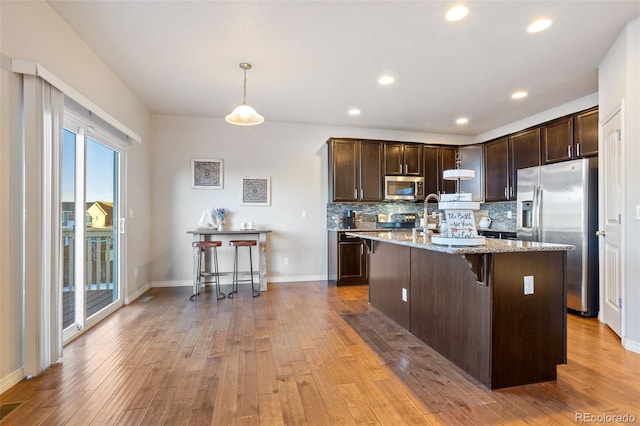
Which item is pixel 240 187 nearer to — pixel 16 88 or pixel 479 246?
pixel 16 88

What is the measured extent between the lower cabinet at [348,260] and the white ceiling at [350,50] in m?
2.04

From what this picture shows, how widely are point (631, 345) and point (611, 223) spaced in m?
1.10

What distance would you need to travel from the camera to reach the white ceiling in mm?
2455

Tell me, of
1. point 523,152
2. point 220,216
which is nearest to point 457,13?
point 523,152

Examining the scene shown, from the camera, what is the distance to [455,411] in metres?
1.78

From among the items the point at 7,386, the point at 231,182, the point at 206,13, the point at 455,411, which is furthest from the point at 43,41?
the point at 455,411

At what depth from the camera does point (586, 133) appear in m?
3.78

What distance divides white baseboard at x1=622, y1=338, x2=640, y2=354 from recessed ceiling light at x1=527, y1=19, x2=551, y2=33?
2.68m

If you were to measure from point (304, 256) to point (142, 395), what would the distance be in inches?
142

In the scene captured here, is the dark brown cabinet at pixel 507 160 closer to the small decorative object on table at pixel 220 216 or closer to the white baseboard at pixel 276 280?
the white baseboard at pixel 276 280

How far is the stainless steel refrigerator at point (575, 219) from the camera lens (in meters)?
3.44

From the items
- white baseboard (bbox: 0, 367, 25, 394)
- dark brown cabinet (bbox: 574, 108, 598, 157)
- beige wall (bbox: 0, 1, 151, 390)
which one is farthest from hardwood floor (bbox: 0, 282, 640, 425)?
dark brown cabinet (bbox: 574, 108, 598, 157)

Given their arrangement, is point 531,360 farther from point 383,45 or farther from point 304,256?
point 304,256

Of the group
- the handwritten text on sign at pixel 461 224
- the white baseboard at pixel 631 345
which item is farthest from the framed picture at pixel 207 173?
the white baseboard at pixel 631 345
